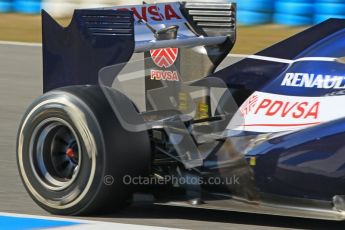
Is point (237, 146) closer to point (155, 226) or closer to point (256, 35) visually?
point (155, 226)

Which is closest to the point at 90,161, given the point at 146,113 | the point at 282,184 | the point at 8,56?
the point at 146,113

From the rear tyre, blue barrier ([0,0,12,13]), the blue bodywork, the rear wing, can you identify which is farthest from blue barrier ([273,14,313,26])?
the rear tyre

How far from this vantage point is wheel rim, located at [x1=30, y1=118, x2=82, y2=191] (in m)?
5.21

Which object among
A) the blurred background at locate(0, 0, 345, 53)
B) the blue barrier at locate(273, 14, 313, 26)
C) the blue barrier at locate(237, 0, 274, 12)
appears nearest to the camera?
the blurred background at locate(0, 0, 345, 53)

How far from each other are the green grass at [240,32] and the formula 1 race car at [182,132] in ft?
23.4

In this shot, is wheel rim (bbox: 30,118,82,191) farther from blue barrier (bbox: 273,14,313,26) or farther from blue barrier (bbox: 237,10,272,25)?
blue barrier (bbox: 237,10,272,25)

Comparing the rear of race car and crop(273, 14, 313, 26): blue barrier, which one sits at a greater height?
the rear of race car

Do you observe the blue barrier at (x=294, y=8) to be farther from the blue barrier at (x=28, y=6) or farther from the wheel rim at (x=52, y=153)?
the wheel rim at (x=52, y=153)

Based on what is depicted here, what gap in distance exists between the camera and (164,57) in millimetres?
5984

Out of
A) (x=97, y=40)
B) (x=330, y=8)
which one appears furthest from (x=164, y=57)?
(x=330, y=8)

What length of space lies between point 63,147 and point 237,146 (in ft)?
3.28

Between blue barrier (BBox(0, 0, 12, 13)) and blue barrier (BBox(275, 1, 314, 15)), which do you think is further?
blue barrier (BBox(0, 0, 12, 13))

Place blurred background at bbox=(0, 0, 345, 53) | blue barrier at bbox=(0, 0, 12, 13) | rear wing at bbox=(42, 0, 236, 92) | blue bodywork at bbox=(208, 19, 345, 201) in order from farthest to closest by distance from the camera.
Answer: blue barrier at bbox=(0, 0, 12, 13), blurred background at bbox=(0, 0, 345, 53), rear wing at bbox=(42, 0, 236, 92), blue bodywork at bbox=(208, 19, 345, 201)

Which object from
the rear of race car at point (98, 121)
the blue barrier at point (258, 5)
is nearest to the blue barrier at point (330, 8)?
the blue barrier at point (258, 5)
